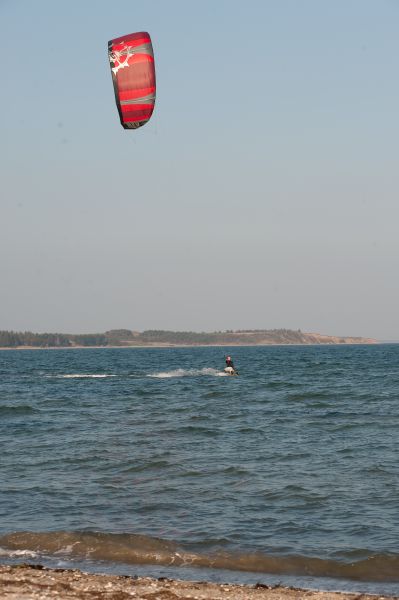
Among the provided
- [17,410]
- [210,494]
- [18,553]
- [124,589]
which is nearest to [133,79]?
[210,494]

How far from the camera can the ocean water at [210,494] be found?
12.9 m

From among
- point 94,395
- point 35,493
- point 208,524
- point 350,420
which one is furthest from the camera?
point 94,395

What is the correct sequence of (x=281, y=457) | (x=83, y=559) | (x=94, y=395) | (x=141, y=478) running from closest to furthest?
(x=83, y=559) → (x=141, y=478) → (x=281, y=457) → (x=94, y=395)

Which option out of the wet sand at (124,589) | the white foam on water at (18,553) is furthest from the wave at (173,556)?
the wet sand at (124,589)

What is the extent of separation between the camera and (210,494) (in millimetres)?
17359

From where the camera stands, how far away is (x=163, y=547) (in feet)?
44.4

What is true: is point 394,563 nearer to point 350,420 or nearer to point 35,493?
point 35,493

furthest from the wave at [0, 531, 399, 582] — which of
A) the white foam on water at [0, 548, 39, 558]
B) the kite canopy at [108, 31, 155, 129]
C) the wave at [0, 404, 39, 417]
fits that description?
the wave at [0, 404, 39, 417]

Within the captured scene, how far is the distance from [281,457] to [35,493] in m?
6.91

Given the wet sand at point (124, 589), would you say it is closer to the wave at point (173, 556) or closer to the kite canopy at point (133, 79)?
the wave at point (173, 556)

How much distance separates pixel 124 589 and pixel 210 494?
6628 mm

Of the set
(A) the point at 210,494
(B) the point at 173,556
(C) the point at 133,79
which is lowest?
(B) the point at 173,556

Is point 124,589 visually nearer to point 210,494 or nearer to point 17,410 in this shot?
point 210,494

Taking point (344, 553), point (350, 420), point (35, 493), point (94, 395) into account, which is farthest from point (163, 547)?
point (94, 395)
